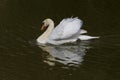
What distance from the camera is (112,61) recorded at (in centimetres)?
1541

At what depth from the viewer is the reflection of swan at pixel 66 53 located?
1556 centimetres

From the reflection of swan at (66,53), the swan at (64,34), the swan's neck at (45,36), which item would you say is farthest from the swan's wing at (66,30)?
the reflection of swan at (66,53)

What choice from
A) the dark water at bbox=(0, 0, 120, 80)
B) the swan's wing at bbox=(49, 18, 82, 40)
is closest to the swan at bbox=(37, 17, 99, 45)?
the swan's wing at bbox=(49, 18, 82, 40)

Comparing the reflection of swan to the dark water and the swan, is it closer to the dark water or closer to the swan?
the dark water

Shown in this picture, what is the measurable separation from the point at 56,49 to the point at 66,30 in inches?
44.2

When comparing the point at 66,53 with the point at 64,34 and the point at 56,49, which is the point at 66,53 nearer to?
the point at 56,49

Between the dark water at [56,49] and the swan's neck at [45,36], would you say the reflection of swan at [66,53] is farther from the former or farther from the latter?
the swan's neck at [45,36]

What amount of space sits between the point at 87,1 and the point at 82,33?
892cm

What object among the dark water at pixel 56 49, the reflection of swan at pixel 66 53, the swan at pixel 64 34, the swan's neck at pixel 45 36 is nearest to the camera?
the dark water at pixel 56 49

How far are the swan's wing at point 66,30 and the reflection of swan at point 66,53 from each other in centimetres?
48

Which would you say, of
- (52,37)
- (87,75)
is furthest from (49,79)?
(52,37)

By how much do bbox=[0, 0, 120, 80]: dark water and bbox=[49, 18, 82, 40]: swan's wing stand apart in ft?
1.58

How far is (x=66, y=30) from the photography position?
18234 mm

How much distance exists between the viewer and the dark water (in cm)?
1422
